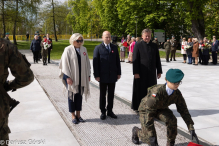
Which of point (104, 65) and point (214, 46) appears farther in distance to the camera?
point (214, 46)

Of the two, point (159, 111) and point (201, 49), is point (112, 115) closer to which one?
point (159, 111)

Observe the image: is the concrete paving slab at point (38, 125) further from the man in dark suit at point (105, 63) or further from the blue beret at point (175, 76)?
the blue beret at point (175, 76)

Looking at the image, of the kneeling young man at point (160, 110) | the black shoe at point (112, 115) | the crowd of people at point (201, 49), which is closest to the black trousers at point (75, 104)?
the black shoe at point (112, 115)

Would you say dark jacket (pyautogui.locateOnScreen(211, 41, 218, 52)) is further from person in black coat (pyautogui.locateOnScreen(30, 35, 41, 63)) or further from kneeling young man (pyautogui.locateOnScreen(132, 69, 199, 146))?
kneeling young man (pyautogui.locateOnScreen(132, 69, 199, 146))

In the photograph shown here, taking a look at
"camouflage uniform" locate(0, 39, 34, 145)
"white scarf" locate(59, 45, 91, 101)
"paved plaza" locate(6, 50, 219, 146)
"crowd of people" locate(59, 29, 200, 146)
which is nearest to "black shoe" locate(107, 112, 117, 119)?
"crowd of people" locate(59, 29, 200, 146)

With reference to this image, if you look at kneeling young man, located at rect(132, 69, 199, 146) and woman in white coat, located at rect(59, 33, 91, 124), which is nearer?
kneeling young man, located at rect(132, 69, 199, 146)

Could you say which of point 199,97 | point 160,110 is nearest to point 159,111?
point 160,110

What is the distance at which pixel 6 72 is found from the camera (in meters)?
2.55

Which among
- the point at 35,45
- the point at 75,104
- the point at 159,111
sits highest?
the point at 35,45

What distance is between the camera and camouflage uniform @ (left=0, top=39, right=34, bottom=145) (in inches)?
96.6

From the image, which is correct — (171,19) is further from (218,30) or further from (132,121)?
(132,121)

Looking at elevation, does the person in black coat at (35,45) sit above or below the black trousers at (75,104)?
above

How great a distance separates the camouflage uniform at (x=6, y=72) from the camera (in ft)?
8.05

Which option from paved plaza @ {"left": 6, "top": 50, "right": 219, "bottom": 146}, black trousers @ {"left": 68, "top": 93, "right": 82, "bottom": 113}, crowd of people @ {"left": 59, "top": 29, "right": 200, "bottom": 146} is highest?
crowd of people @ {"left": 59, "top": 29, "right": 200, "bottom": 146}
